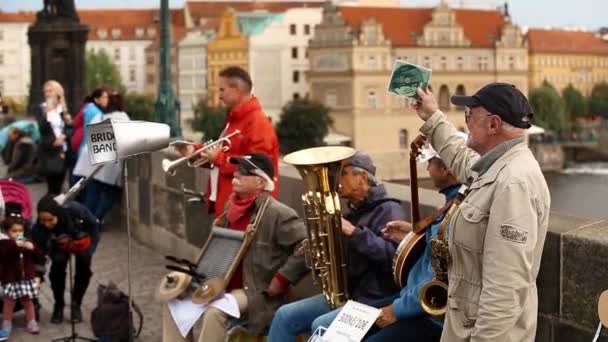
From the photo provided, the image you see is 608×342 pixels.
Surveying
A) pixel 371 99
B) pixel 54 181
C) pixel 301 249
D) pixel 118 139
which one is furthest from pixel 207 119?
pixel 301 249

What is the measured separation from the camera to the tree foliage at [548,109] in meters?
105

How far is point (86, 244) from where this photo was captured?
7.15 m

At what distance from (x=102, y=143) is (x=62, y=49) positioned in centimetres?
1457

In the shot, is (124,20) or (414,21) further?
(124,20)

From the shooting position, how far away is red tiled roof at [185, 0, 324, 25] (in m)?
124

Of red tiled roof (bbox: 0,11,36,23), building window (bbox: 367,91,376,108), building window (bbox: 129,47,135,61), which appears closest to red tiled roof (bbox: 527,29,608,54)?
building window (bbox: 367,91,376,108)

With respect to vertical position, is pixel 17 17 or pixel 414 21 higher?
pixel 17 17

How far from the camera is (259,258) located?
5602 mm

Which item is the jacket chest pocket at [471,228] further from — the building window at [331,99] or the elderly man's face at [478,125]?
the building window at [331,99]

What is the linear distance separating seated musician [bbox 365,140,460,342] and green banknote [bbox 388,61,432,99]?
35cm

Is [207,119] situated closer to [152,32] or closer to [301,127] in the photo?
[301,127]

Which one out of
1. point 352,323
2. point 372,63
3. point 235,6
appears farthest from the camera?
point 235,6

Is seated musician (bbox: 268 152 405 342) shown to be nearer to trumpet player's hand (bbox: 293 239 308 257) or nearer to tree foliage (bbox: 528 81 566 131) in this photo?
trumpet player's hand (bbox: 293 239 308 257)

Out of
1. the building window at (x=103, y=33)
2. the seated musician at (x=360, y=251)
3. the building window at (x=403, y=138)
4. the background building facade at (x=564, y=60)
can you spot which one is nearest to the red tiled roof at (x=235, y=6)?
the building window at (x=103, y=33)
